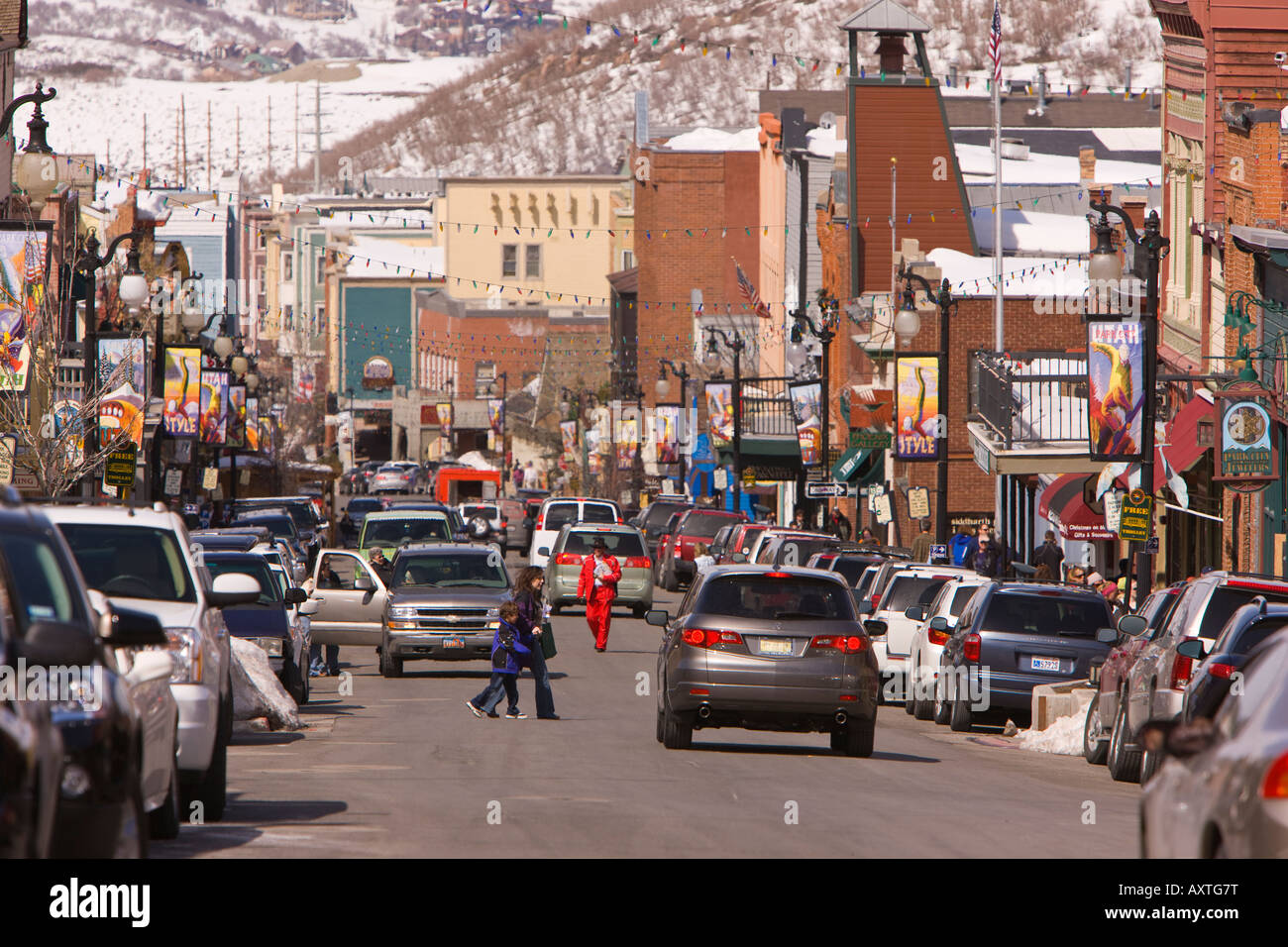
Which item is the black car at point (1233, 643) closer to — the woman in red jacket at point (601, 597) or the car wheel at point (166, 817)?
the car wheel at point (166, 817)

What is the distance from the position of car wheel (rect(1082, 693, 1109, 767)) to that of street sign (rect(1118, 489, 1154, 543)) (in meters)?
7.95

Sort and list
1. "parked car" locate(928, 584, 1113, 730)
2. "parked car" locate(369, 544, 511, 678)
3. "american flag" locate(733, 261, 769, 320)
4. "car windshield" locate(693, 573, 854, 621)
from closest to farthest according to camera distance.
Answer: "car windshield" locate(693, 573, 854, 621), "parked car" locate(928, 584, 1113, 730), "parked car" locate(369, 544, 511, 678), "american flag" locate(733, 261, 769, 320)

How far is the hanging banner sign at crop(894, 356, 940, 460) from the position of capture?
136ft

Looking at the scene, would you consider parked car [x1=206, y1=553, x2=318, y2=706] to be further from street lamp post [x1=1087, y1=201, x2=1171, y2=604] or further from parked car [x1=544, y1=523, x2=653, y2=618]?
parked car [x1=544, y1=523, x2=653, y2=618]

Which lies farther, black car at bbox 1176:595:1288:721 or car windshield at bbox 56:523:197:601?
black car at bbox 1176:595:1288:721

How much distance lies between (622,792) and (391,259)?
133 m

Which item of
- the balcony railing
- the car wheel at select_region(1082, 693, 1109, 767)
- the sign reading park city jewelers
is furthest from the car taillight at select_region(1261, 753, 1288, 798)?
the balcony railing

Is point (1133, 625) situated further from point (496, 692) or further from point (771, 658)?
point (496, 692)

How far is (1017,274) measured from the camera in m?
54.4

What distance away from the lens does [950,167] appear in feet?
206

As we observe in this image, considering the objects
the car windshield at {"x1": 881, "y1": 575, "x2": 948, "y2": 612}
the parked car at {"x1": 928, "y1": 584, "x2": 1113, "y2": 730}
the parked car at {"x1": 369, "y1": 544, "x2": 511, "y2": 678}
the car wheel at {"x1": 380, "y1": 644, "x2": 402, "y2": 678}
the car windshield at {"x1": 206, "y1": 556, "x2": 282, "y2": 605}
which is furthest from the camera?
the car wheel at {"x1": 380, "y1": 644, "x2": 402, "y2": 678}

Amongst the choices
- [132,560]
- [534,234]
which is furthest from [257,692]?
[534,234]
